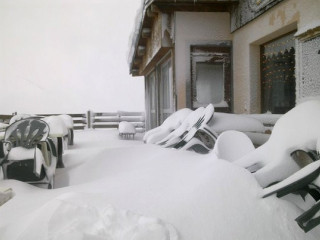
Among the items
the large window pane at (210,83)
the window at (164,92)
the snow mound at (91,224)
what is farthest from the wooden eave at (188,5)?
the snow mound at (91,224)

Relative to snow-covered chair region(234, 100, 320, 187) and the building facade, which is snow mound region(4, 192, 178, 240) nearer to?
snow-covered chair region(234, 100, 320, 187)

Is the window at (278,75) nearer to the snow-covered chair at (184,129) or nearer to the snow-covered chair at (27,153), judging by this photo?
the snow-covered chair at (184,129)

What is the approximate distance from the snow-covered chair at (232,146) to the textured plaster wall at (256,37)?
158cm

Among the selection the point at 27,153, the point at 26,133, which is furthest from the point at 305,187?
the point at 26,133

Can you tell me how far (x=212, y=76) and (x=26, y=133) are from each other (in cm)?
345

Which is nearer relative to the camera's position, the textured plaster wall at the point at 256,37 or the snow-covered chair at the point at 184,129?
the textured plaster wall at the point at 256,37

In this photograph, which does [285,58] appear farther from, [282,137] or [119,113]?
[119,113]

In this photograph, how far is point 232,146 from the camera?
8.63 ft

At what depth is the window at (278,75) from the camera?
12.8 feet

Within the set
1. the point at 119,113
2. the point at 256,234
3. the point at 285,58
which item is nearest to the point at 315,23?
the point at 285,58

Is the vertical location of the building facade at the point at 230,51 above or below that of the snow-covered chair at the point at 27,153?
above

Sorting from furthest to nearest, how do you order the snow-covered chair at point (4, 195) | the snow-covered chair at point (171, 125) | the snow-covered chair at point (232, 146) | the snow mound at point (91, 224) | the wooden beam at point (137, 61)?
the wooden beam at point (137, 61) < the snow-covered chair at point (171, 125) < the snow-covered chair at point (232, 146) < the snow-covered chair at point (4, 195) < the snow mound at point (91, 224)

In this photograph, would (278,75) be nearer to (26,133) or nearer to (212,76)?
(212,76)

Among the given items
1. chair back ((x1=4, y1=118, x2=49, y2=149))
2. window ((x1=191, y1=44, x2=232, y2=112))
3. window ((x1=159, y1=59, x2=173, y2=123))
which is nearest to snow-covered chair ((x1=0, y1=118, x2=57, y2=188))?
chair back ((x1=4, y1=118, x2=49, y2=149))
